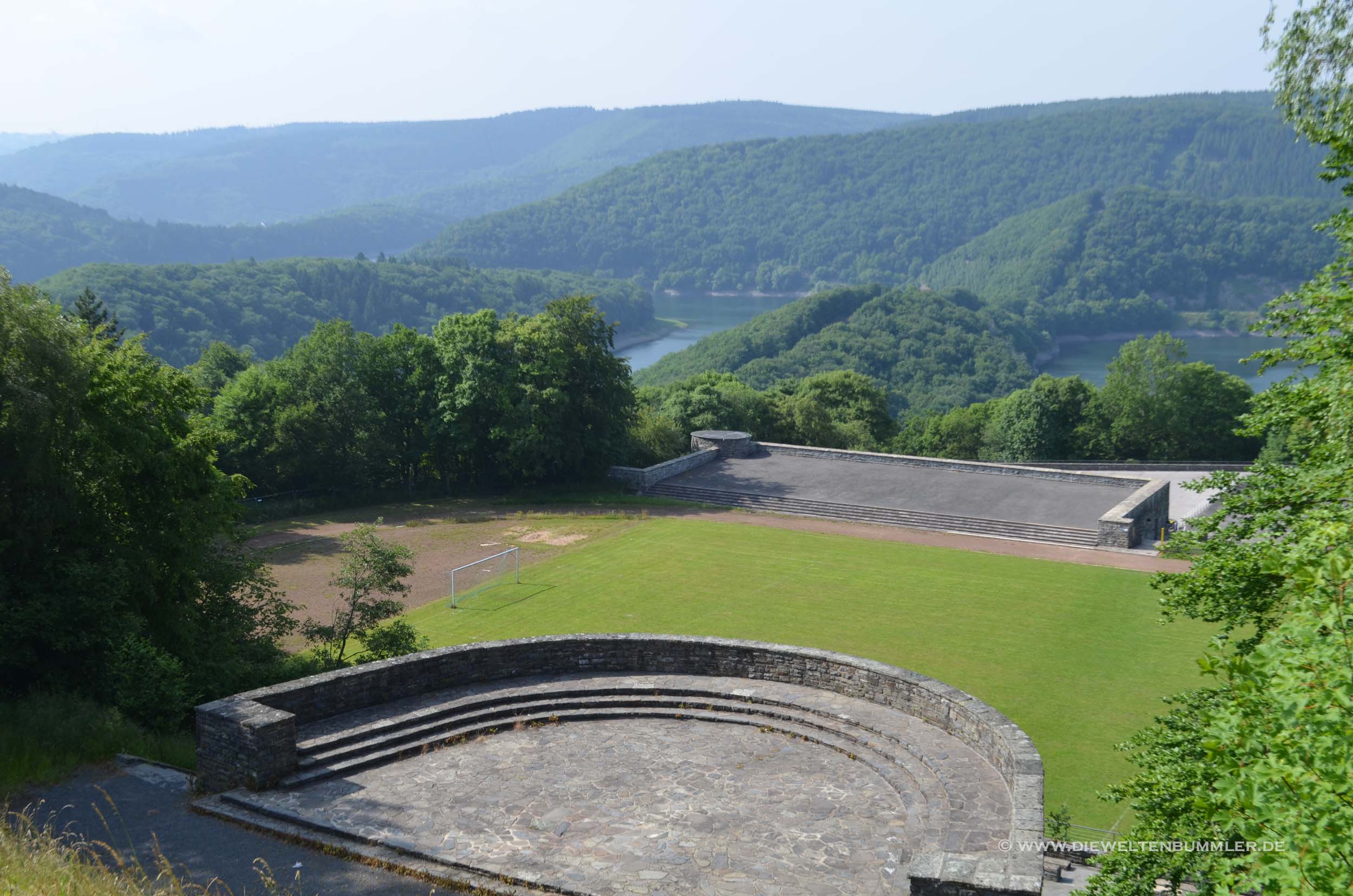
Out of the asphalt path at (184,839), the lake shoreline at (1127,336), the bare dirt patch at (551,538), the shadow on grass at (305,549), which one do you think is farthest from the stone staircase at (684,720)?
the lake shoreline at (1127,336)

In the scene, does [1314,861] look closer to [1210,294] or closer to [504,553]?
[504,553]

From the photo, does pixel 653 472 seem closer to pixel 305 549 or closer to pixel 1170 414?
pixel 305 549

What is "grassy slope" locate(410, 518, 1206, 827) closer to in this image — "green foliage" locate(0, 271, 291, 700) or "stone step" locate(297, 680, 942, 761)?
"stone step" locate(297, 680, 942, 761)

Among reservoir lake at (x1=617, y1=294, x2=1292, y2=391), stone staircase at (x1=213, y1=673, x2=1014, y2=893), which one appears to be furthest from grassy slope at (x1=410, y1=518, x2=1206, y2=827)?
reservoir lake at (x1=617, y1=294, x2=1292, y2=391)

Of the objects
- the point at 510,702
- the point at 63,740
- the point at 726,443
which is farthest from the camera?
the point at 726,443

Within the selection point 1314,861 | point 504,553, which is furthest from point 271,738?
point 504,553

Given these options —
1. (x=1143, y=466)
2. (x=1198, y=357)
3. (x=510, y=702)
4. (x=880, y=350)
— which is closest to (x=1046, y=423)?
(x=1143, y=466)

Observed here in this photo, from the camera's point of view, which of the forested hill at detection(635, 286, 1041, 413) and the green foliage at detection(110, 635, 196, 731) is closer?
the green foliage at detection(110, 635, 196, 731)
